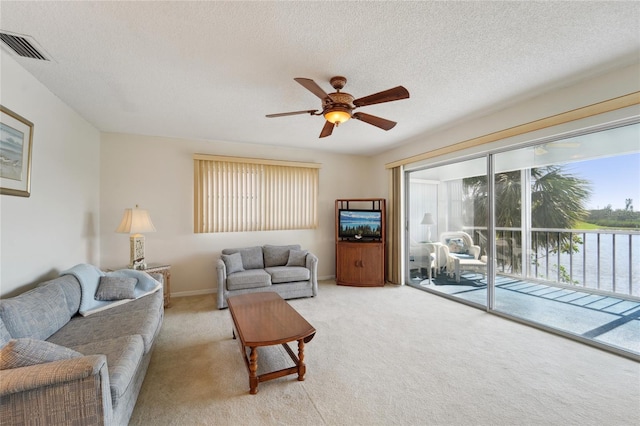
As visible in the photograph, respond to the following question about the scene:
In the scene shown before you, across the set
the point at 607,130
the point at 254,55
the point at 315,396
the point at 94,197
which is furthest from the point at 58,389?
the point at 607,130

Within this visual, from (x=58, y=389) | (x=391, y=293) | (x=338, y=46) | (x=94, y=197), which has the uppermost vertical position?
(x=338, y=46)

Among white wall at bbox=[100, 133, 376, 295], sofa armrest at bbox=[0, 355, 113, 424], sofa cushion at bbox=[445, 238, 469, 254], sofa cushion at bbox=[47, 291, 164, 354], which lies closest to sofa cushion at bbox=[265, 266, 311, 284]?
white wall at bbox=[100, 133, 376, 295]

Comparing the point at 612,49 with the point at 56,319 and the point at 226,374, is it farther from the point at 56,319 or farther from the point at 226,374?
the point at 56,319

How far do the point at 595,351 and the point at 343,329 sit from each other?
2.39 m

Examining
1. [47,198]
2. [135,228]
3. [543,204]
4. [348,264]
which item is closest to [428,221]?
[348,264]

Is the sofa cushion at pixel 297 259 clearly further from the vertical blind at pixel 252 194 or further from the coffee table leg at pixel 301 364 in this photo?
the coffee table leg at pixel 301 364

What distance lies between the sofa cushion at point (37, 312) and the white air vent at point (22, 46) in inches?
71.6

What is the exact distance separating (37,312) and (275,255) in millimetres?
2943

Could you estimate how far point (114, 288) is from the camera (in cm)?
259

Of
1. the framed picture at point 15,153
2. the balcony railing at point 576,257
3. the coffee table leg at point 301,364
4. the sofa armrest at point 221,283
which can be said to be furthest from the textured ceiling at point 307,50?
the coffee table leg at point 301,364

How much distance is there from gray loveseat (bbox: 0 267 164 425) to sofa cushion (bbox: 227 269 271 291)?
1.31 meters

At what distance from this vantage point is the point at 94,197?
3779 millimetres

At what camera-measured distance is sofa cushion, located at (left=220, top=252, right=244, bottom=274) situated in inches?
156

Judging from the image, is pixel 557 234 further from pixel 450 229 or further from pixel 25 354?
pixel 25 354
